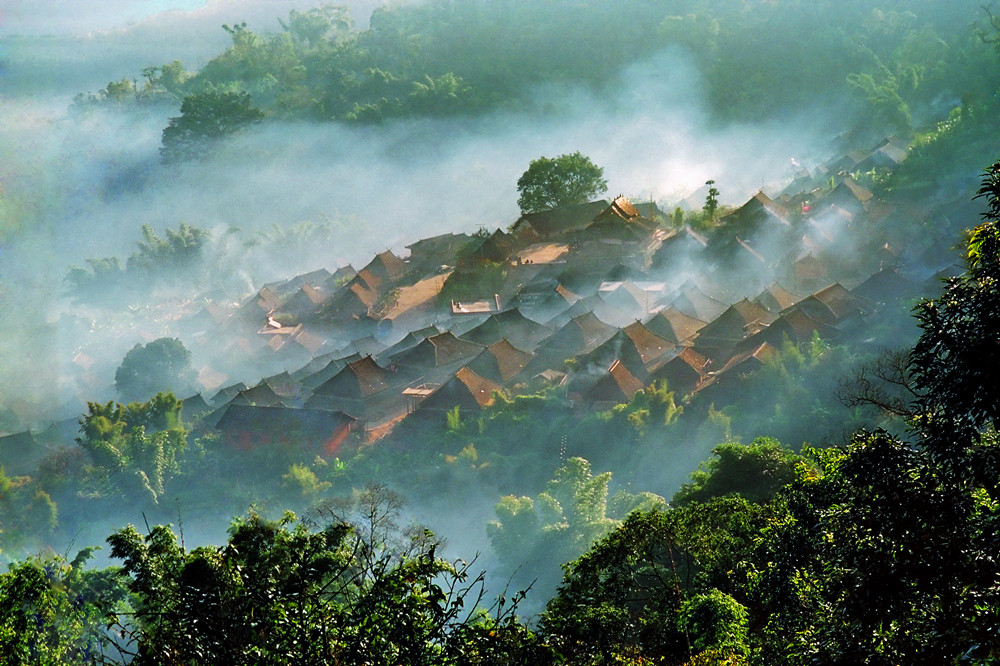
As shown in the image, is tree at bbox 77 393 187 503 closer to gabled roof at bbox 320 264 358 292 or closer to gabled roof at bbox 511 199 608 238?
gabled roof at bbox 320 264 358 292

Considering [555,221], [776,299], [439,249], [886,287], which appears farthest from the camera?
[439,249]

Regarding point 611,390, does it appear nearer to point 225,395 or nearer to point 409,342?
point 409,342

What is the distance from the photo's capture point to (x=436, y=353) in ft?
124

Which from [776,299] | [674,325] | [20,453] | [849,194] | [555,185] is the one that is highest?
[555,185]

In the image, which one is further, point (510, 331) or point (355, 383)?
point (510, 331)

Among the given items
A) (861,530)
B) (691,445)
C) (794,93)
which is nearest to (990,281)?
(861,530)

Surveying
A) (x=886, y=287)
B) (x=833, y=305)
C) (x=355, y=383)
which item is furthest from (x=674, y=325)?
(x=355, y=383)

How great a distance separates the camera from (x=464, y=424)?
32.5 meters

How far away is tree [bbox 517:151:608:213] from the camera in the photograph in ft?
182

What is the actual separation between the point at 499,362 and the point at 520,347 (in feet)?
10.4

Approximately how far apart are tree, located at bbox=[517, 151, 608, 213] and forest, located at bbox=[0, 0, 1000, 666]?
0.27 metres

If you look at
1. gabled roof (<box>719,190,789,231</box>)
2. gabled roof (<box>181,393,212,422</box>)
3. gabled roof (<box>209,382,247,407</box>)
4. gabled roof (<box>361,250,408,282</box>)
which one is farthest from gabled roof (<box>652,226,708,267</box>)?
gabled roof (<box>181,393,212,422</box>)

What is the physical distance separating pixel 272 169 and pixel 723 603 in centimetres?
9030

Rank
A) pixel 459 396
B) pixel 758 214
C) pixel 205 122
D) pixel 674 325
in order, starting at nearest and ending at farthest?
pixel 459 396 < pixel 674 325 < pixel 758 214 < pixel 205 122
